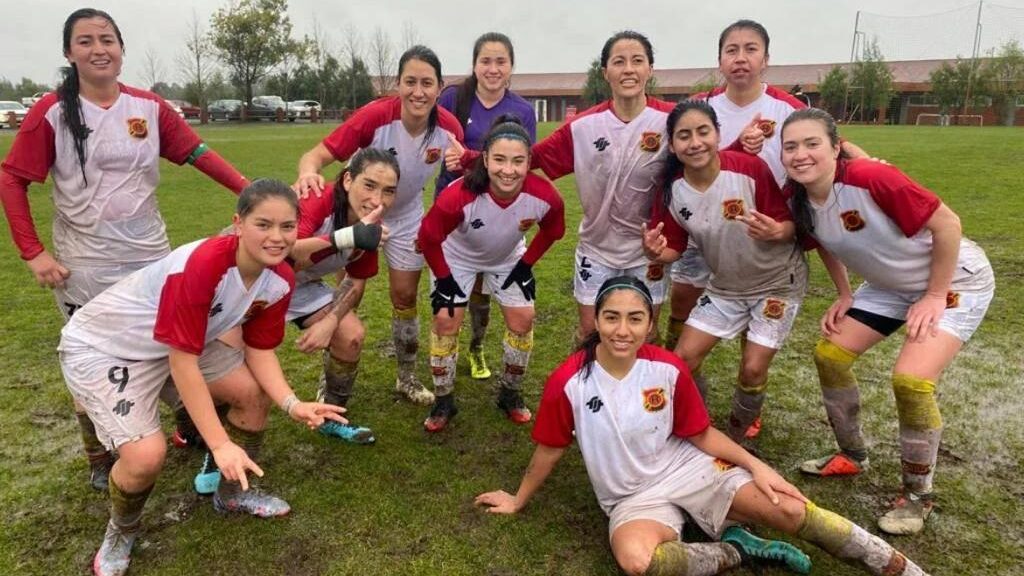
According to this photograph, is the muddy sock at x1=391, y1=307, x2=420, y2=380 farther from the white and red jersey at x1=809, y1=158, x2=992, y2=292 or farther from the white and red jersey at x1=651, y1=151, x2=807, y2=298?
the white and red jersey at x1=809, y1=158, x2=992, y2=292

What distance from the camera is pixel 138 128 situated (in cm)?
367

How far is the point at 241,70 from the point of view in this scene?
1748 inches

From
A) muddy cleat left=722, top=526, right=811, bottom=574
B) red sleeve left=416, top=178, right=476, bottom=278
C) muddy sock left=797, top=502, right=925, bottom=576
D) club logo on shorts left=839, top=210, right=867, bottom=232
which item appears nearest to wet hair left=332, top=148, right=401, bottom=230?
red sleeve left=416, top=178, right=476, bottom=278

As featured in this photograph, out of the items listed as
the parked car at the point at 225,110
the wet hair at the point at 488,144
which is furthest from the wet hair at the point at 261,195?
the parked car at the point at 225,110

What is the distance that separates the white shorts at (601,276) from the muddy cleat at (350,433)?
1501 mm

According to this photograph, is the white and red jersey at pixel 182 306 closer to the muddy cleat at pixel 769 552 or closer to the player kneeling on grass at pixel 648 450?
the player kneeling on grass at pixel 648 450

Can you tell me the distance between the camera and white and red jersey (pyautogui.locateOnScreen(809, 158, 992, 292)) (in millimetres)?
3152

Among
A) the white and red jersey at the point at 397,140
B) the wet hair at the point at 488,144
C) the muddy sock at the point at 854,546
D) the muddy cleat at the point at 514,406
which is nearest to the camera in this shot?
the muddy sock at the point at 854,546

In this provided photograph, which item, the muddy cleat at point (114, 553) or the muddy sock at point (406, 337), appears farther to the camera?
the muddy sock at point (406, 337)

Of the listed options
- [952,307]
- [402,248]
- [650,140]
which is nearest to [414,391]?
[402,248]

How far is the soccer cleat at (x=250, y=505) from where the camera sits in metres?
3.35

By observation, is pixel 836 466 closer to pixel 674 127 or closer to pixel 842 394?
pixel 842 394

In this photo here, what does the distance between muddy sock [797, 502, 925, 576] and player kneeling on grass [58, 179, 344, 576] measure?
1.96 m

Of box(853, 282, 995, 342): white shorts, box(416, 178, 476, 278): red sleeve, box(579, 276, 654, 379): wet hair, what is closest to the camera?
box(579, 276, 654, 379): wet hair
